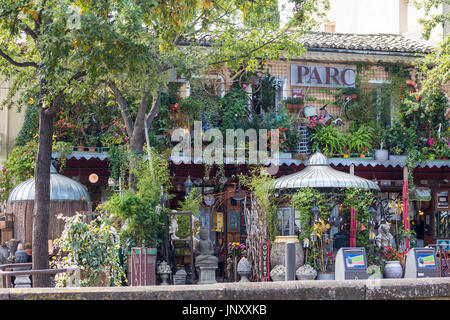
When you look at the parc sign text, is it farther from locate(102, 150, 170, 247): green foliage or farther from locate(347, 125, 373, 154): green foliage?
locate(102, 150, 170, 247): green foliage

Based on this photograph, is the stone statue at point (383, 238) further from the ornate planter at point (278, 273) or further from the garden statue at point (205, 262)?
the garden statue at point (205, 262)

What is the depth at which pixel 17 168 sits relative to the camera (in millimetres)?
16750

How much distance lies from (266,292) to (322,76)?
46.7ft

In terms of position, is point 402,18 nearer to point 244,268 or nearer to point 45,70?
point 244,268

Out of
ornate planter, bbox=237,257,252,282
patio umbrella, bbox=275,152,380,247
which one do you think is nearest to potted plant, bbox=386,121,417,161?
patio umbrella, bbox=275,152,380,247

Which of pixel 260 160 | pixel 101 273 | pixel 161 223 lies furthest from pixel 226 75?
pixel 101 273

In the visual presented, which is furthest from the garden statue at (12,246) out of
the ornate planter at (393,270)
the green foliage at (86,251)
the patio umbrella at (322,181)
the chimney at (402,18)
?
the chimney at (402,18)

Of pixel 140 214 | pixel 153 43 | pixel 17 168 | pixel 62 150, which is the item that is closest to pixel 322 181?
pixel 140 214

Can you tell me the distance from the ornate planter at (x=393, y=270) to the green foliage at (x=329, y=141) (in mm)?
4409

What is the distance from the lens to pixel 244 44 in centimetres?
1561

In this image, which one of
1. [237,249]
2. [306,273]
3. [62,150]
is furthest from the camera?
[62,150]

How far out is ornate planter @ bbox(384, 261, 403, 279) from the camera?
14.3m

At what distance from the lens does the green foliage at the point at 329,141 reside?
59.4ft
